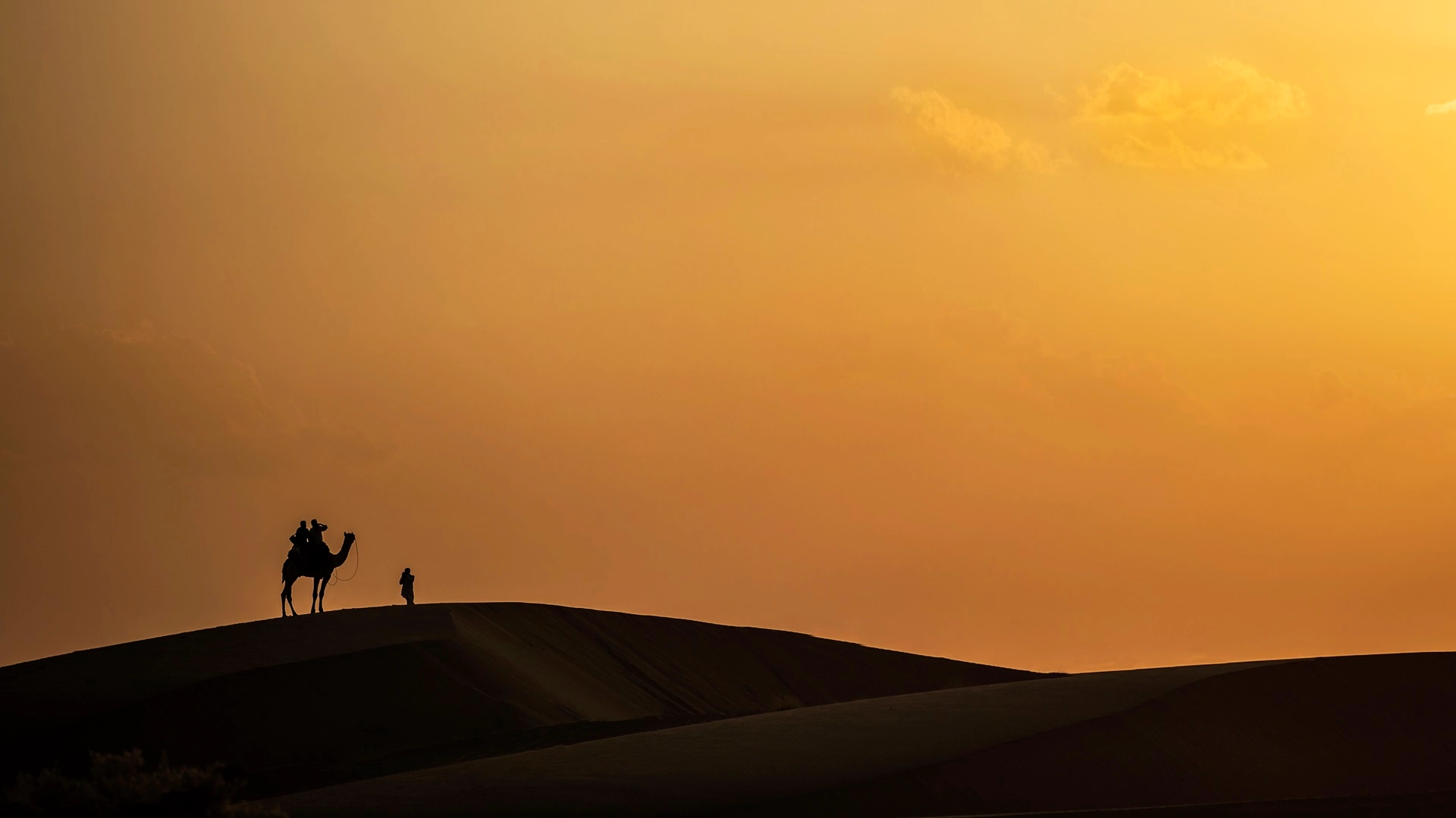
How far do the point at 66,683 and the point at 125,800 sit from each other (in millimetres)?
A: 17892

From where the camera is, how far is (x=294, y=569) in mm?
36781

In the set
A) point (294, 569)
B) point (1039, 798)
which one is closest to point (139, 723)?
point (294, 569)

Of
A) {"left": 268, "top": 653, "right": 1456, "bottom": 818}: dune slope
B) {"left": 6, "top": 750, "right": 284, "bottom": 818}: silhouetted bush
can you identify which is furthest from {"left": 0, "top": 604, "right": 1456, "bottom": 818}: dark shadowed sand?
{"left": 6, "top": 750, "right": 284, "bottom": 818}: silhouetted bush

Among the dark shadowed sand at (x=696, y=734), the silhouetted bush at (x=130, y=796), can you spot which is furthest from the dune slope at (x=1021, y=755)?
the silhouetted bush at (x=130, y=796)

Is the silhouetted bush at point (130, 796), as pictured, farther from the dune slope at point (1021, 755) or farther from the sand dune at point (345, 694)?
the sand dune at point (345, 694)

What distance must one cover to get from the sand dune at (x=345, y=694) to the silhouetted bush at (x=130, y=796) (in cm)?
984

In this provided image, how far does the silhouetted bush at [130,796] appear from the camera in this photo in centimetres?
1705

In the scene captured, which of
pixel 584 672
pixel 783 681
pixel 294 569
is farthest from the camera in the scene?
pixel 783 681

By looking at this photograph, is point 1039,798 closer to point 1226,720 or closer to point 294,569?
point 1226,720

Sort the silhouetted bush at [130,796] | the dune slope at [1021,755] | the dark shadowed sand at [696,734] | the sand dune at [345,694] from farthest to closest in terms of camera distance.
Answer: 1. the sand dune at [345,694]
2. the dark shadowed sand at [696,734]
3. the dune slope at [1021,755]
4. the silhouetted bush at [130,796]

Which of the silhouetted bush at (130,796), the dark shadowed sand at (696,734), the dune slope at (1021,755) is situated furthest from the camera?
the dark shadowed sand at (696,734)

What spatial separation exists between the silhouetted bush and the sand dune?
9836 millimetres

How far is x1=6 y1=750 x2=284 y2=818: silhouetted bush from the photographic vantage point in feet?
55.9

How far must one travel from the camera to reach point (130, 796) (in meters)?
17.2
